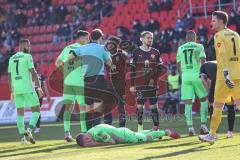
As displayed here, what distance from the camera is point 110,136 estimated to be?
473 inches

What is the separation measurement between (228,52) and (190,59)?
3412 millimetres

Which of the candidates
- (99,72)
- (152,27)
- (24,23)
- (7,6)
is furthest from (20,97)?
(7,6)

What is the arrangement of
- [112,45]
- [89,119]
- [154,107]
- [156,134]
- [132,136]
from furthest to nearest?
1. [112,45]
2. [154,107]
3. [89,119]
4. [156,134]
5. [132,136]

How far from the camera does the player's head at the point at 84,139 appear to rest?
460 inches

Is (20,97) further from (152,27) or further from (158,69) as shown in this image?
(152,27)

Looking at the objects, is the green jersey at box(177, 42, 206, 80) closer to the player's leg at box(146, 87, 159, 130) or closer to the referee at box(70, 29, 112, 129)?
the player's leg at box(146, 87, 159, 130)

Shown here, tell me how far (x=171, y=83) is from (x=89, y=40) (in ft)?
37.0

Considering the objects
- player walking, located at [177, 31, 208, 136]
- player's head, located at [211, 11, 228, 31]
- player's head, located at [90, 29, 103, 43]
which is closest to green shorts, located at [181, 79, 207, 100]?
player walking, located at [177, 31, 208, 136]

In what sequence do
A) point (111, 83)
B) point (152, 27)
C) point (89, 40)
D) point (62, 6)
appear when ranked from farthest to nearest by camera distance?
point (62, 6) → point (152, 27) → point (111, 83) → point (89, 40)

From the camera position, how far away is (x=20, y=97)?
14.6 meters

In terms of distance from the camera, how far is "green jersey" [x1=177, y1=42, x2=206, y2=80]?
14641 mm

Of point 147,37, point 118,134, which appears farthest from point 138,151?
point 147,37

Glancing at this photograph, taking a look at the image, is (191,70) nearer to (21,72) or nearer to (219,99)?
(219,99)

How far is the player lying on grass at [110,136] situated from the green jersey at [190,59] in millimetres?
2388
